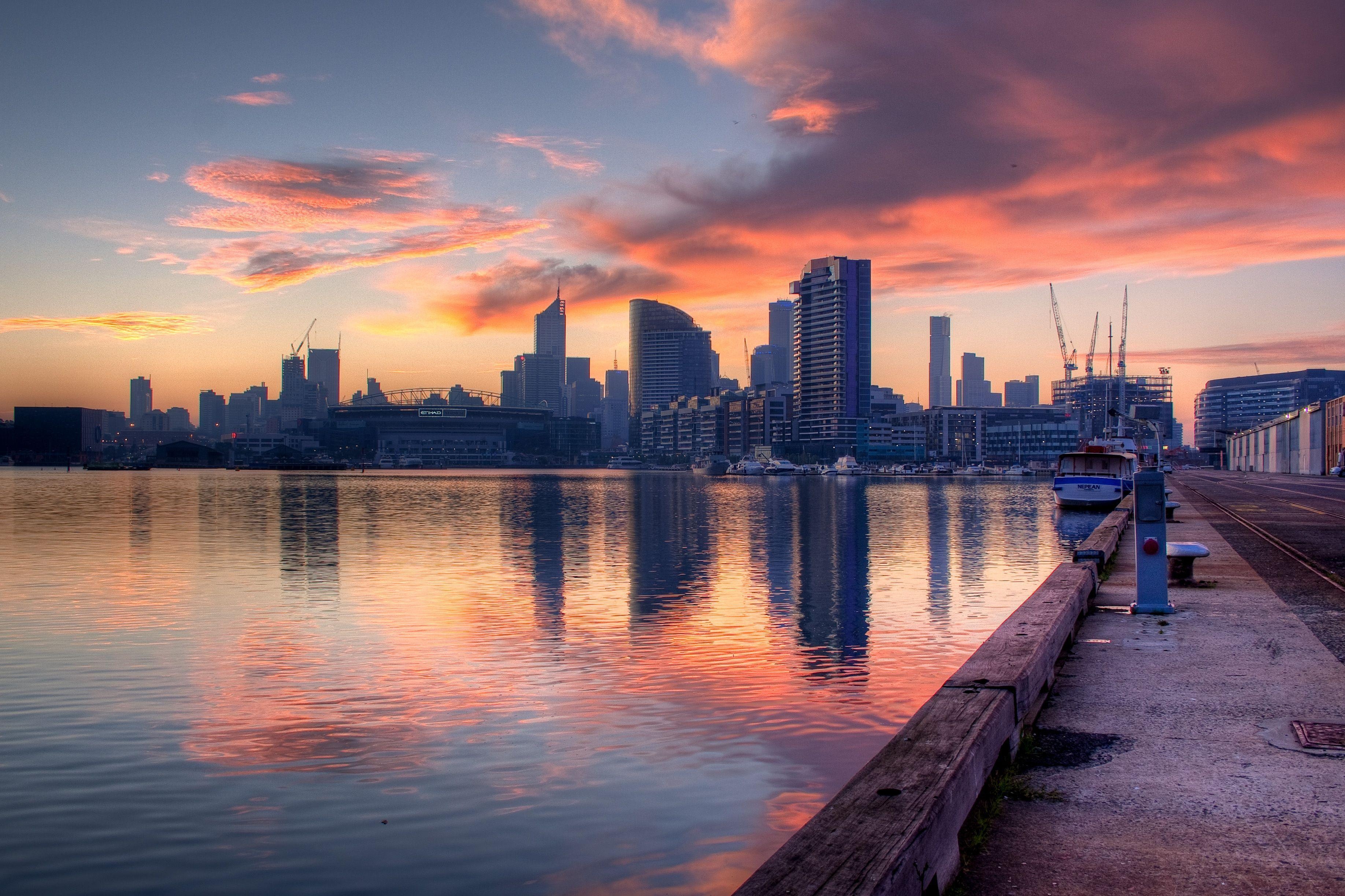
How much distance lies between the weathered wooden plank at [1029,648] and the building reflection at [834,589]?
4.42 m

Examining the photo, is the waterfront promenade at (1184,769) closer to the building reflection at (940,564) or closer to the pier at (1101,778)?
the pier at (1101,778)

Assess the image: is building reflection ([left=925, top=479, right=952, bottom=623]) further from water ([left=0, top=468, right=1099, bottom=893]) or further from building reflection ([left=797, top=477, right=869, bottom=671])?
building reflection ([left=797, top=477, right=869, bottom=671])

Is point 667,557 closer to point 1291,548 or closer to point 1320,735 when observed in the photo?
point 1291,548

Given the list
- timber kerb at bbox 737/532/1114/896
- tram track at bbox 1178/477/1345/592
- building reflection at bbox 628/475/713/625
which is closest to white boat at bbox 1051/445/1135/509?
tram track at bbox 1178/477/1345/592

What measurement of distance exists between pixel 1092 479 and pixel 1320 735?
66.3 m

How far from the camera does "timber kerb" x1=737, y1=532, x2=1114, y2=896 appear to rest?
17.7 feet

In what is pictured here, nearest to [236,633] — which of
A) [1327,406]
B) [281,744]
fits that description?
[281,744]

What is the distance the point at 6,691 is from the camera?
17016 millimetres

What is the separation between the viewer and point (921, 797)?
6.43 metres

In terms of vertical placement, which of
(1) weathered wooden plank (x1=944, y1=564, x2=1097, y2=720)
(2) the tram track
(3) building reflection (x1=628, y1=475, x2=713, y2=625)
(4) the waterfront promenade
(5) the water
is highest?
(1) weathered wooden plank (x1=944, y1=564, x2=1097, y2=720)

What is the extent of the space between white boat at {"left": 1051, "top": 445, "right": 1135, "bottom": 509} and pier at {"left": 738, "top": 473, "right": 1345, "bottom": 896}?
192 feet

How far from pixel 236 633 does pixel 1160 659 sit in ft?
62.7

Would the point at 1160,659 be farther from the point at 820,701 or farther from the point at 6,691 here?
the point at 6,691

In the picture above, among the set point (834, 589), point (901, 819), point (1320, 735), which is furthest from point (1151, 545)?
point (834, 589)
